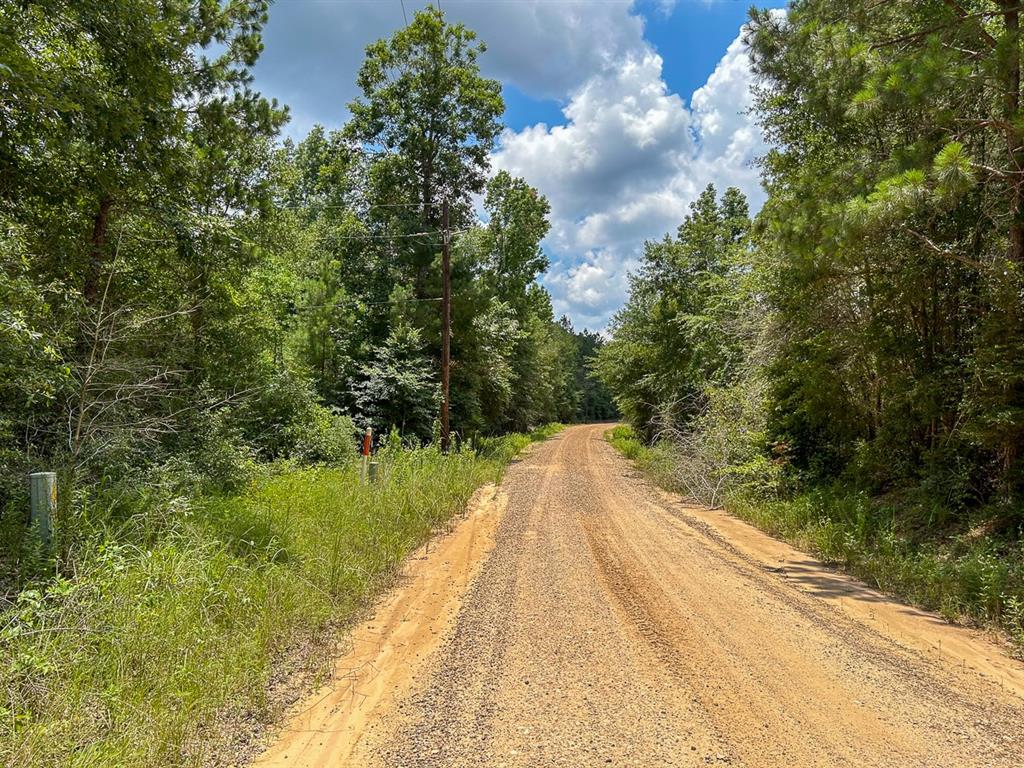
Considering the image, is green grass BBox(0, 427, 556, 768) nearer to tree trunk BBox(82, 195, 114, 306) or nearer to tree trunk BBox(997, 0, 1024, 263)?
tree trunk BBox(82, 195, 114, 306)

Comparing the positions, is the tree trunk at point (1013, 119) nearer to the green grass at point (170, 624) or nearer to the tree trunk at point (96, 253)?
the green grass at point (170, 624)

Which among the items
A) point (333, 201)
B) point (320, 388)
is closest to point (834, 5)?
point (320, 388)

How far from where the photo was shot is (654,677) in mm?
3662

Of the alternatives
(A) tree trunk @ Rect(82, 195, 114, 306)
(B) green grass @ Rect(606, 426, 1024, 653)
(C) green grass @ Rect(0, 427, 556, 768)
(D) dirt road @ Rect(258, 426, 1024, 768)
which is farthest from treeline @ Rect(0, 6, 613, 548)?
(B) green grass @ Rect(606, 426, 1024, 653)

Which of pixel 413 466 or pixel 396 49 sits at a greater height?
pixel 396 49

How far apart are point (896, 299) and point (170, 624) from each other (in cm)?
955

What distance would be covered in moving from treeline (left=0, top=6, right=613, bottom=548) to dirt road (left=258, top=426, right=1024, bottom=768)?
134 inches

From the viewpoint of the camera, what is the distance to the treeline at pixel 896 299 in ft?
19.3

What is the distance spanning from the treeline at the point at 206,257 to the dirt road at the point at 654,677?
3.41 m

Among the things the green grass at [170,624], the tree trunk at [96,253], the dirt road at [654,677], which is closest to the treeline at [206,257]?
the tree trunk at [96,253]

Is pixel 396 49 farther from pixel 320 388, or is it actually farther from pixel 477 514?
pixel 477 514

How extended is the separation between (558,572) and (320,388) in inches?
514

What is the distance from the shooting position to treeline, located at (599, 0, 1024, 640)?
588cm

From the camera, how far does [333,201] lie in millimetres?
21641
